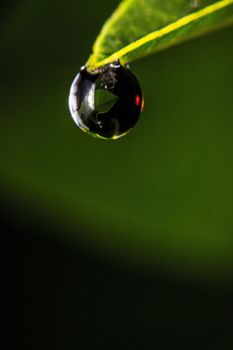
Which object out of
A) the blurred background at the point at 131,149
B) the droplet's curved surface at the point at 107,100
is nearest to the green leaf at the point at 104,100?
the droplet's curved surface at the point at 107,100

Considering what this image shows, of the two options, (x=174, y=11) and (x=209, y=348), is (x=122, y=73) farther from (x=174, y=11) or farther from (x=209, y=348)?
(x=209, y=348)

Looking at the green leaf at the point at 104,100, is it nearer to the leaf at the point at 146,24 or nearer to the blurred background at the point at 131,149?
the leaf at the point at 146,24

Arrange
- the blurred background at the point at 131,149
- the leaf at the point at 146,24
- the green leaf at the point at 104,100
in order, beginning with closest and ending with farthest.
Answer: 1. the leaf at the point at 146,24
2. the green leaf at the point at 104,100
3. the blurred background at the point at 131,149

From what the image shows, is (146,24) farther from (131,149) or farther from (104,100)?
(131,149)

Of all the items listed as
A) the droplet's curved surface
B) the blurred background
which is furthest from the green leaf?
the blurred background

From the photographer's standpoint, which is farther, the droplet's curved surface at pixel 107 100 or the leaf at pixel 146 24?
the droplet's curved surface at pixel 107 100

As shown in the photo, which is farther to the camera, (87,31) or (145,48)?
(87,31)

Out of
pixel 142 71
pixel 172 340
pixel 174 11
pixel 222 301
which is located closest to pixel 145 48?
pixel 174 11
